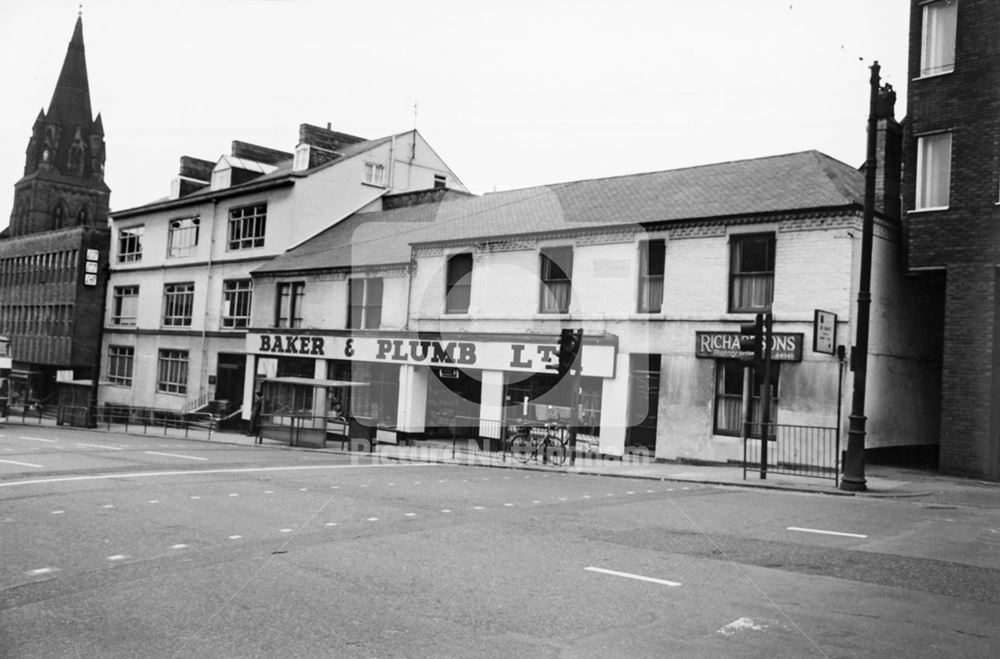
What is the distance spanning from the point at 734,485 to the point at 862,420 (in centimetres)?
313

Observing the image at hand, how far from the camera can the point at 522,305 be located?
28281mm

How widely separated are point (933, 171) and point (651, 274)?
26.1ft

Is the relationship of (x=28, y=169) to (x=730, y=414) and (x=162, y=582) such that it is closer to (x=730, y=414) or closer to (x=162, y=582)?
(x=730, y=414)

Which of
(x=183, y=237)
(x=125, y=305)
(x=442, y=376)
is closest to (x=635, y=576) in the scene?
(x=442, y=376)

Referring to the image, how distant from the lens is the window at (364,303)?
33.9m

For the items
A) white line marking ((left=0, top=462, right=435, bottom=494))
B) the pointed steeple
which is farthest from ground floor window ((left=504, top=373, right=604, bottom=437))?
the pointed steeple

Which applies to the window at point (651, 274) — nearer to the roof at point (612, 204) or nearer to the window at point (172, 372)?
the roof at point (612, 204)

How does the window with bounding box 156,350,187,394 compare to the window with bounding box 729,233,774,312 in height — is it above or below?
below

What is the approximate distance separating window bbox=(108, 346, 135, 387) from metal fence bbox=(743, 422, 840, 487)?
1505 inches

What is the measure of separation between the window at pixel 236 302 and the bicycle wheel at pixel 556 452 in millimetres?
21699

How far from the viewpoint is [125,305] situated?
51.3 meters

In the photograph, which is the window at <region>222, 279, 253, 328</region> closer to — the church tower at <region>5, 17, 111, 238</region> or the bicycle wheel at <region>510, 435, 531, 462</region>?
the bicycle wheel at <region>510, 435, 531, 462</region>

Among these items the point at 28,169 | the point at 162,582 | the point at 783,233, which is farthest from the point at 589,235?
the point at 28,169

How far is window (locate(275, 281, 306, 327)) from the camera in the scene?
3788 centimetres
